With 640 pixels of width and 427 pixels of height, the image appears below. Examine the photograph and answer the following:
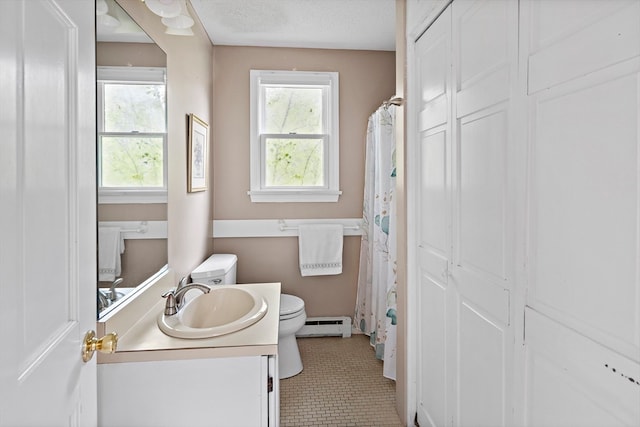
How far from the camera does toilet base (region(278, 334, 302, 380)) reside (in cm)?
246

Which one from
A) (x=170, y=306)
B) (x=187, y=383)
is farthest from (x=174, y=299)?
(x=187, y=383)

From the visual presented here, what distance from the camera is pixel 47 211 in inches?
26.7

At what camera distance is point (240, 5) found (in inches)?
91.9

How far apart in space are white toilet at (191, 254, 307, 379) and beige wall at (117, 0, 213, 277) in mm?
95

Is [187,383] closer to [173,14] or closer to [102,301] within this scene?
[102,301]

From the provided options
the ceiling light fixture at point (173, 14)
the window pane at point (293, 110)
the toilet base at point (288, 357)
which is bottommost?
the toilet base at point (288, 357)

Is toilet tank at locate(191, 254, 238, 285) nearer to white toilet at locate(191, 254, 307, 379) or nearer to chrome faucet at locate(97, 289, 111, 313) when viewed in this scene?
white toilet at locate(191, 254, 307, 379)

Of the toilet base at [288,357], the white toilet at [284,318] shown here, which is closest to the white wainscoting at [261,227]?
the white toilet at [284,318]

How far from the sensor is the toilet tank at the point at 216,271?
2332mm

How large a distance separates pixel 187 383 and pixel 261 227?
1.84m

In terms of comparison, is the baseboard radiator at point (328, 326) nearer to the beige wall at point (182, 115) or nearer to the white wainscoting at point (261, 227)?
the white wainscoting at point (261, 227)

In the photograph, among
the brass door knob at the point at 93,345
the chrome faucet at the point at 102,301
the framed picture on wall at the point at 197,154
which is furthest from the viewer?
the framed picture on wall at the point at 197,154
